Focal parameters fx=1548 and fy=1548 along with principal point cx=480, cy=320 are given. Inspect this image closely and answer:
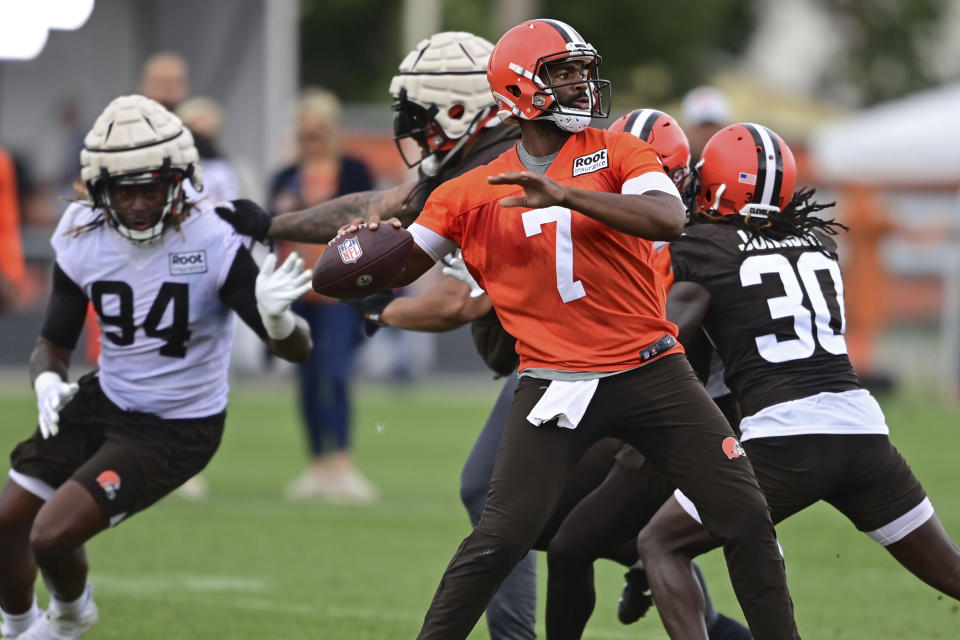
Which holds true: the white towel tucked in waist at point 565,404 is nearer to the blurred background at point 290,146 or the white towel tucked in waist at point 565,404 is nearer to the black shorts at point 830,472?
the black shorts at point 830,472

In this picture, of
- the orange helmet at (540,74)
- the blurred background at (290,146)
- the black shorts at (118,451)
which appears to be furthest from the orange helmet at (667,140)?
the blurred background at (290,146)

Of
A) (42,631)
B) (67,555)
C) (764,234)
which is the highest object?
(764,234)

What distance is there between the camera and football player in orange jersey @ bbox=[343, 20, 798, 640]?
4.48 meters

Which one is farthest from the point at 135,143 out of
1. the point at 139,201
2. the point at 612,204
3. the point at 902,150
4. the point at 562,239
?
the point at 902,150

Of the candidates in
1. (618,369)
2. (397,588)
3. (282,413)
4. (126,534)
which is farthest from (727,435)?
(282,413)

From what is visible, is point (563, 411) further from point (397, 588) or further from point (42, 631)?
point (397, 588)

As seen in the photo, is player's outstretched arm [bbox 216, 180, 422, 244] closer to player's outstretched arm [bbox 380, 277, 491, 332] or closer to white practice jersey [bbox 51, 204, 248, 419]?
white practice jersey [bbox 51, 204, 248, 419]

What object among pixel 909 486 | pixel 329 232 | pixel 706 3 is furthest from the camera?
pixel 706 3

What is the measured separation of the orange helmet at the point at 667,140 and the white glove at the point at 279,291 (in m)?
1.21

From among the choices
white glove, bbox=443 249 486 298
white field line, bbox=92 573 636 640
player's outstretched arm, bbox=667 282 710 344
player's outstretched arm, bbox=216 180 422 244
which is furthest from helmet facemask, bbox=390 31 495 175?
white field line, bbox=92 573 636 640

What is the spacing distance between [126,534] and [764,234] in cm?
471

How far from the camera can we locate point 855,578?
7359mm

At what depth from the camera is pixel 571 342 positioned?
4.59 metres

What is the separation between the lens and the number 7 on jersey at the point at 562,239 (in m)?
4.51
